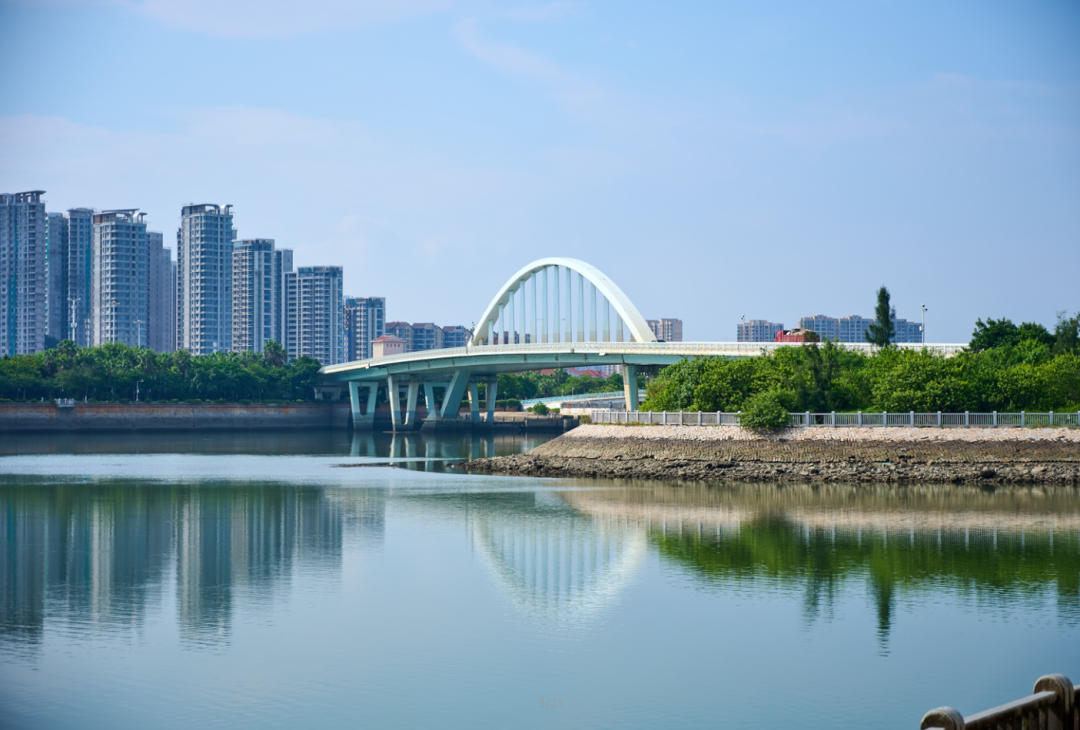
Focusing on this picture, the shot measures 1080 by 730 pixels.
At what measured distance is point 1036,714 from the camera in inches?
382

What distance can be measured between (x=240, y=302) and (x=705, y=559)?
177 meters

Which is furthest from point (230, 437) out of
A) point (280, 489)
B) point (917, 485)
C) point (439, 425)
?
point (917, 485)

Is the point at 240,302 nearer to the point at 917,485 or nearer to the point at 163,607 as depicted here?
the point at 917,485

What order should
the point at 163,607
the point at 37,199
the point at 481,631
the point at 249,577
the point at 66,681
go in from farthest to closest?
the point at 37,199 → the point at 249,577 → the point at 163,607 → the point at 481,631 → the point at 66,681

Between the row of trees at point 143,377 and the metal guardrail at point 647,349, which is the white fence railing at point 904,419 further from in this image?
the row of trees at point 143,377

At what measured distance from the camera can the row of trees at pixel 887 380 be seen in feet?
160

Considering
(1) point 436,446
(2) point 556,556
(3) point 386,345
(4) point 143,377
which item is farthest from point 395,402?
(2) point 556,556

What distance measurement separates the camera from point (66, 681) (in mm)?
17984

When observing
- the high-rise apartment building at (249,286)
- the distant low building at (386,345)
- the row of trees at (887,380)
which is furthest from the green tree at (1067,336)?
the high-rise apartment building at (249,286)

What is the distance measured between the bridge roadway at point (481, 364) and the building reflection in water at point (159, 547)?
30569mm

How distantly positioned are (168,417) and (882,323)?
6627cm

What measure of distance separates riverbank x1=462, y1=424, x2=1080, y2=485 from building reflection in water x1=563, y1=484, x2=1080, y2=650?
2.05 metres

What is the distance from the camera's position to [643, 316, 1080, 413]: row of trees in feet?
160

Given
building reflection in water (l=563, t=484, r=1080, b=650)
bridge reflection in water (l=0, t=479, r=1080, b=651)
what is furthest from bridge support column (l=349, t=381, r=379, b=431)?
building reflection in water (l=563, t=484, r=1080, b=650)
